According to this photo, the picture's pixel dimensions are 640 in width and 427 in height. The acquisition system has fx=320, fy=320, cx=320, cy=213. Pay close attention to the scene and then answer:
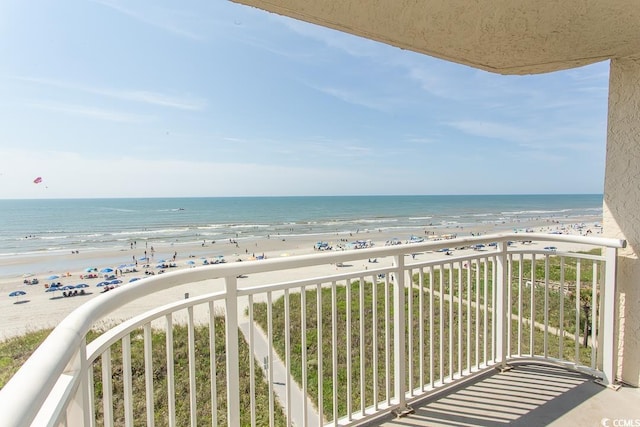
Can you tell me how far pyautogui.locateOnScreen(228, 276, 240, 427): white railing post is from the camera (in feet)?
4.84

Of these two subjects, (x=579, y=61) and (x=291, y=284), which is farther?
(x=579, y=61)

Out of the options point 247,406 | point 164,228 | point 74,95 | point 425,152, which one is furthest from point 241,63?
point 425,152

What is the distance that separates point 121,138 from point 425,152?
97.6ft

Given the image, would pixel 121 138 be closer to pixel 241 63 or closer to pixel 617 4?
pixel 241 63

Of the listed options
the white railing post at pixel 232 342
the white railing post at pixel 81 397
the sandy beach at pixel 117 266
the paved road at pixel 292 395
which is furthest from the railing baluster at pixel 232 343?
the sandy beach at pixel 117 266

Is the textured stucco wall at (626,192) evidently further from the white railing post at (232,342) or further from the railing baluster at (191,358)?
the railing baluster at (191,358)

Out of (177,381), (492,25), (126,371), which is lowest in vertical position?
(177,381)

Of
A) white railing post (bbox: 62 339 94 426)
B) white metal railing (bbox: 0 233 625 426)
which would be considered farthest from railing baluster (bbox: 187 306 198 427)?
white railing post (bbox: 62 339 94 426)

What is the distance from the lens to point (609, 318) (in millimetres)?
2350

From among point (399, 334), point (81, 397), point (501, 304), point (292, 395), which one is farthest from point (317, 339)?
point (292, 395)

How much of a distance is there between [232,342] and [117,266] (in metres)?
17.4

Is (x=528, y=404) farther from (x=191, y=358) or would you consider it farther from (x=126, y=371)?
(x=126, y=371)

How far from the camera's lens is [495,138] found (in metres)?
33.8

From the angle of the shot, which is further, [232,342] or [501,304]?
[501,304]
